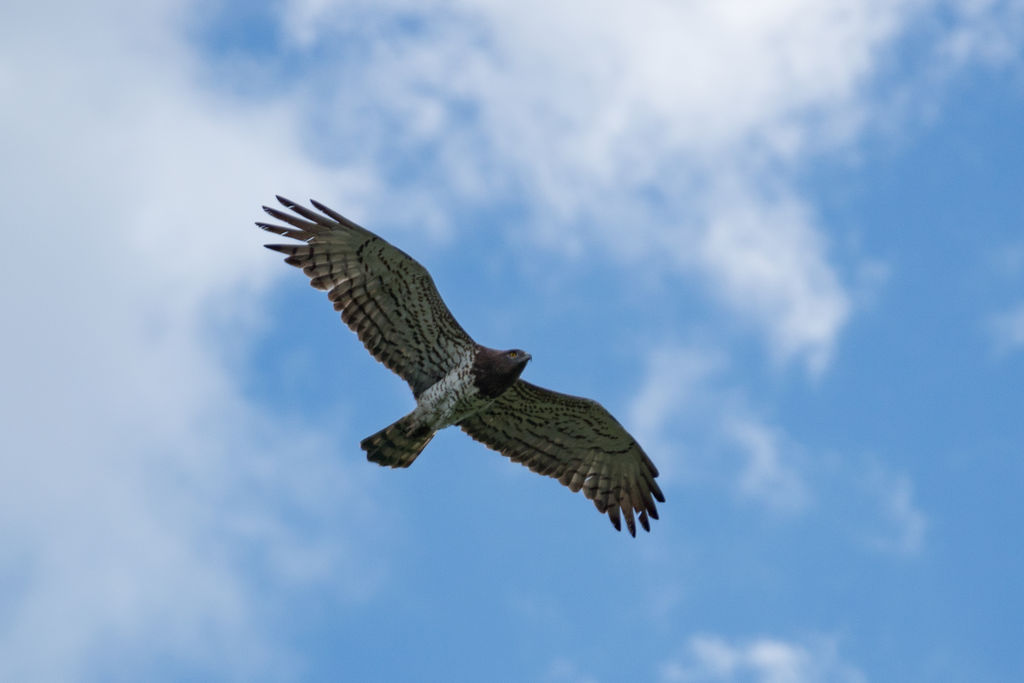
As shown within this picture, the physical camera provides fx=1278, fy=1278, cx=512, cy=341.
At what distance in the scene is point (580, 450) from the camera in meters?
15.8

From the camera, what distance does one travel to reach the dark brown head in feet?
47.3

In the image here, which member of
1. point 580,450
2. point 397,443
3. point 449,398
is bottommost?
point 397,443

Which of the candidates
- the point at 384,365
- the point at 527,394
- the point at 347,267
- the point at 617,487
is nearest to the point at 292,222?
the point at 347,267

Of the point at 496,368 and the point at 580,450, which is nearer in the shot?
the point at 496,368

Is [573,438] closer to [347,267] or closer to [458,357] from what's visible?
[458,357]

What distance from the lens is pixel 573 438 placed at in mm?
15742

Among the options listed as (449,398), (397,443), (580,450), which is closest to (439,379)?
(449,398)

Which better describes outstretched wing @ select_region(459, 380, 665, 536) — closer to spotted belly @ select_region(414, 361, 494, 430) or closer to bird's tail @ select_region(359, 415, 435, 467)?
spotted belly @ select_region(414, 361, 494, 430)

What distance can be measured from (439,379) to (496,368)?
0.83 meters

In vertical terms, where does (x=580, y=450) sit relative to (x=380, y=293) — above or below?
above

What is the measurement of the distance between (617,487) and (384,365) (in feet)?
10.9

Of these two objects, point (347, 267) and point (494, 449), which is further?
point (494, 449)

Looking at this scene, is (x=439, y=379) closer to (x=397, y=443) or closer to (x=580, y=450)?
(x=397, y=443)

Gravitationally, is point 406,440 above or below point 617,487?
below
